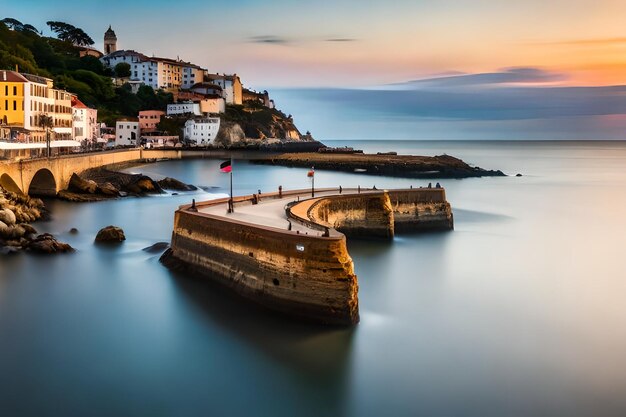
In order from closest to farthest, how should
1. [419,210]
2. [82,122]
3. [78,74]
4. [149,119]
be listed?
1. [419,210]
2. [82,122]
3. [78,74]
4. [149,119]

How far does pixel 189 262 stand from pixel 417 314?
8087mm

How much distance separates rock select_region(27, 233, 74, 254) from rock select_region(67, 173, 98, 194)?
18.8 m

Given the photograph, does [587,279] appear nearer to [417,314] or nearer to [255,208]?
[417,314]

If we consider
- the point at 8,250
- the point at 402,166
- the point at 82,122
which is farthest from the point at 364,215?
the point at 82,122

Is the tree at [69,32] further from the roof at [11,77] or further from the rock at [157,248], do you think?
the rock at [157,248]

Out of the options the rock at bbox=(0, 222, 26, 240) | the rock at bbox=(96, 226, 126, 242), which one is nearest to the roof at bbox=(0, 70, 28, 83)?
the rock at bbox=(96, 226, 126, 242)

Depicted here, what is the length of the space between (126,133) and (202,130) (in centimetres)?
1880

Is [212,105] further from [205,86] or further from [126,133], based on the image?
[126,133]

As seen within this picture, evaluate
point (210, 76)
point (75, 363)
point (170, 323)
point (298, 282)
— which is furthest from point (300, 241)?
point (210, 76)

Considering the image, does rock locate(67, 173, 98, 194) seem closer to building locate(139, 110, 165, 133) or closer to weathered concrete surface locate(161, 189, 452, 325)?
weathered concrete surface locate(161, 189, 452, 325)

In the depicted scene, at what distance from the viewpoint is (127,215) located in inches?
1396

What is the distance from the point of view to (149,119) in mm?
108625

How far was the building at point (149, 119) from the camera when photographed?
107m

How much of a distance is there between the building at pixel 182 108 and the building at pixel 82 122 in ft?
98.6
